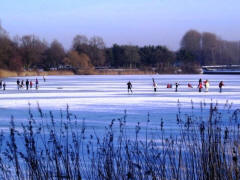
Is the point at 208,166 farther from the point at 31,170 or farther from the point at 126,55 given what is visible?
the point at 126,55

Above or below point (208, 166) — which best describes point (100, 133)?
below

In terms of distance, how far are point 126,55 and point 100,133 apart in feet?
294

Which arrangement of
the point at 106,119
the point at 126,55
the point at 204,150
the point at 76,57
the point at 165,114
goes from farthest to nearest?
the point at 126,55
the point at 76,57
the point at 165,114
the point at 106,119
the point at 204,150

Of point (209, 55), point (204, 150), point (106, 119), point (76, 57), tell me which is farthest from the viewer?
point (209, 55)

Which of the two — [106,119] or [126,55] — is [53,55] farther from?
[106,119]

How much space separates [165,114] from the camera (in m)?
12.9

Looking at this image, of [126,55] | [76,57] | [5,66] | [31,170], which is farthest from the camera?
[126,55]

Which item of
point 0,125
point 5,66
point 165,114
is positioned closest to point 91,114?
point 165,114

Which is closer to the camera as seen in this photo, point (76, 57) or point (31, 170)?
point (31, 170)

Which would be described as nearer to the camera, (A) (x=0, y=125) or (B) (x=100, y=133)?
(B) (x=100, y=133)

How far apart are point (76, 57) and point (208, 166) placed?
85.9 m

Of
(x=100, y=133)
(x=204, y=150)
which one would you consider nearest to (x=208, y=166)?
(x=204, y=150)

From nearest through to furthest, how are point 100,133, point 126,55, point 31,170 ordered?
1. point 31,170
2. point 100,133
3. point 126,55

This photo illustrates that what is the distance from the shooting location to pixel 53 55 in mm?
93375
